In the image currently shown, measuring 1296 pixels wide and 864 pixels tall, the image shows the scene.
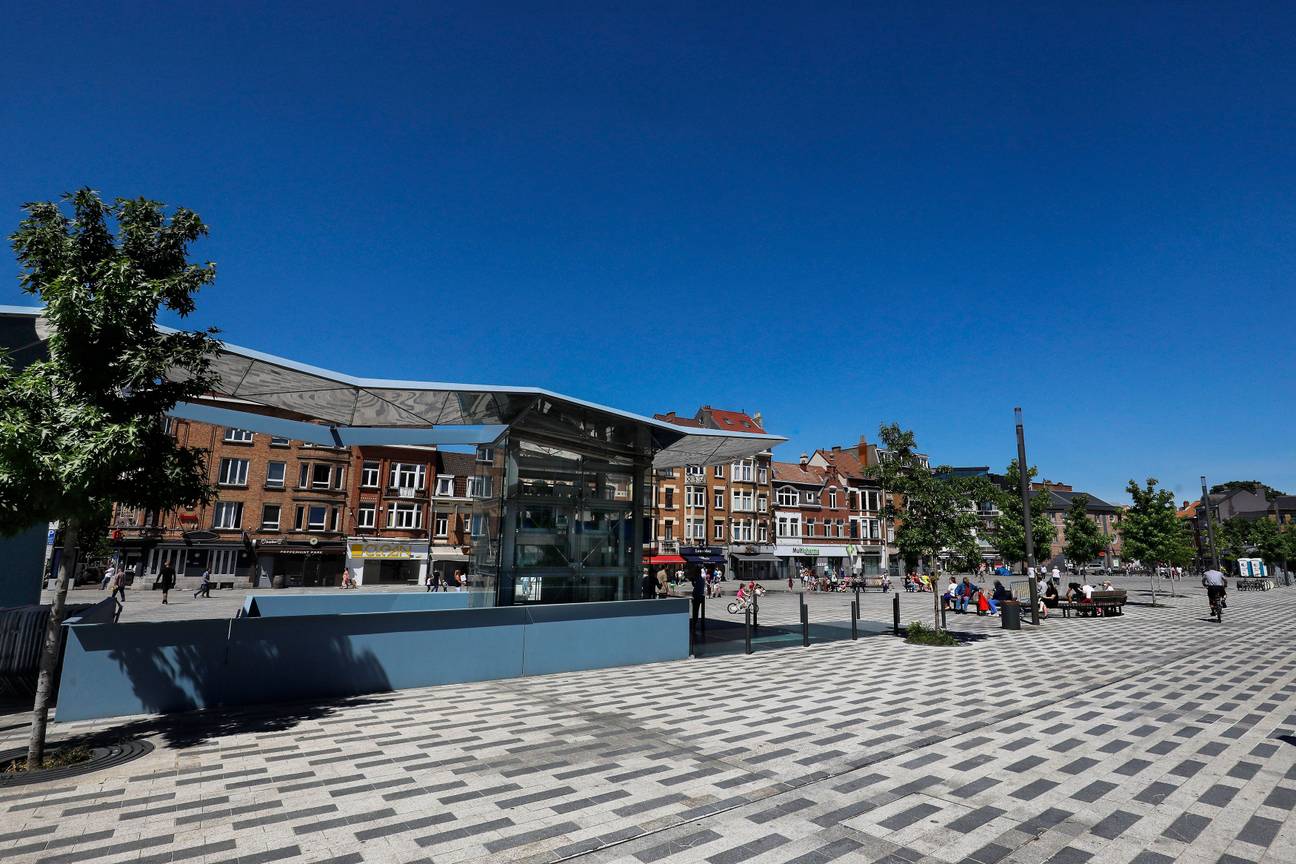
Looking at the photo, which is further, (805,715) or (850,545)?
(850,545)

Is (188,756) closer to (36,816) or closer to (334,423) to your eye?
(36,816)

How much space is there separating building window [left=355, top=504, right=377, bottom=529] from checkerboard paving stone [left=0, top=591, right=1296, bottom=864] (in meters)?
41.8

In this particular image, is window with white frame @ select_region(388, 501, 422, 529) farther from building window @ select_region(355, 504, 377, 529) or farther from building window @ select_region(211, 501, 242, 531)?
building window @ select_region(211, 501, 242, 531)

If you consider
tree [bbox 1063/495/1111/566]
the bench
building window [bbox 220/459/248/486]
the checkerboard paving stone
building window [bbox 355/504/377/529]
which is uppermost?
building window [bbox 220/459/248/486]

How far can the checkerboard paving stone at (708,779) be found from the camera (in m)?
4.93

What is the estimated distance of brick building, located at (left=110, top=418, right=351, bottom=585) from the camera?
139 feet

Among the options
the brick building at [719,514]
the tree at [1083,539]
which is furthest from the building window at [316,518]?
the tree at [1083,539]

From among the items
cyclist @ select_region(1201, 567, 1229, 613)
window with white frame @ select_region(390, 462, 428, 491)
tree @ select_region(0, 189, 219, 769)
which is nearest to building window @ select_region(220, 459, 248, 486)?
window with white frame @ select_region(390, 462, 428, 491)

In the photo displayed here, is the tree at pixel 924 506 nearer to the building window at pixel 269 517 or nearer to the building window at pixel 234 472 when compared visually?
the building window at pixel 269 517

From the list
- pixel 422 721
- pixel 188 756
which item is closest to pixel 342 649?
pixel 422 721

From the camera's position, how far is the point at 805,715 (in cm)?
916

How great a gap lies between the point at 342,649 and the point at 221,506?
137 ft

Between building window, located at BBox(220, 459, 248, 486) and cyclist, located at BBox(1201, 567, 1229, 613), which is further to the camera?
building window, located at BBox(220, 459, 248, 486)

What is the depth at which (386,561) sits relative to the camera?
4912 cm
